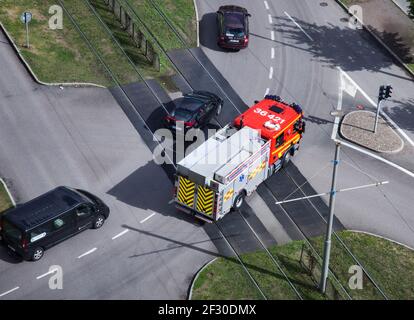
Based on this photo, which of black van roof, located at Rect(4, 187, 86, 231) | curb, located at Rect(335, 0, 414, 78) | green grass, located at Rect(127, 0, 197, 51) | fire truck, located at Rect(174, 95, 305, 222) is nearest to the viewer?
black van roof, located at Rect(4, 187, 86, 231)

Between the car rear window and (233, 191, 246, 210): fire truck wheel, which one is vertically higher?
the car rear window

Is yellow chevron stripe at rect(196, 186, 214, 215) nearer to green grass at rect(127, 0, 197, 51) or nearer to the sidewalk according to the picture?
green grass at rect(127, 0, 197, 51)

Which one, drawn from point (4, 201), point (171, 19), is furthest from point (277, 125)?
point (171, 19)

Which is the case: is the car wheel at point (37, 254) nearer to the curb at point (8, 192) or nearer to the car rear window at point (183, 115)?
the curb at point (8, 192)

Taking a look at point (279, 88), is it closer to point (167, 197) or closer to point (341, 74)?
point (341, 74)

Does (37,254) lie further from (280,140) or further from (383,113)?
(383,113)

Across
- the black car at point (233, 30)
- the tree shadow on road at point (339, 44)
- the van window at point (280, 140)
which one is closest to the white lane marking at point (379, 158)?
the van window at point (280, 140)

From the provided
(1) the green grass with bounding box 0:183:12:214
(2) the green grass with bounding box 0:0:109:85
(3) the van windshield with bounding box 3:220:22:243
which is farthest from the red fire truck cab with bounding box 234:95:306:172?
(3) the van windshield with bounding box 3:220:22:243
